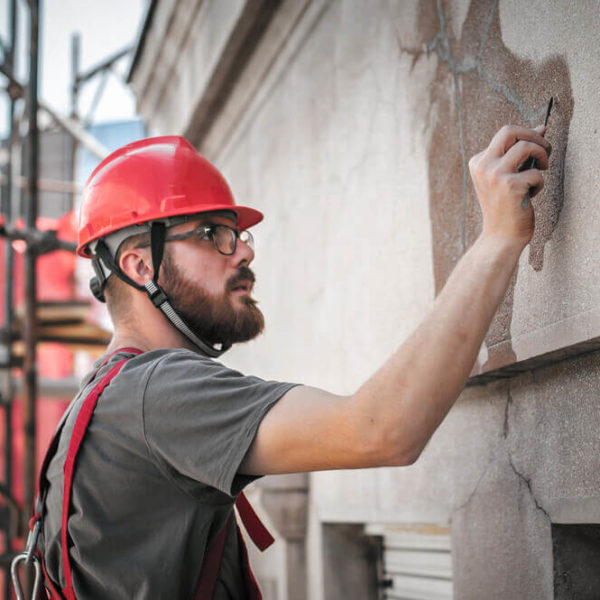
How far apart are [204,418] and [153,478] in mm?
282

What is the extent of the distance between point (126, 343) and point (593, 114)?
140cm

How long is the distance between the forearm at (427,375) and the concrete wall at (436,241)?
341 mm

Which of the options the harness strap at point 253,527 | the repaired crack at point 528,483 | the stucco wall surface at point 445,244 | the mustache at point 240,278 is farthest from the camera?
the mustache at point 240,278

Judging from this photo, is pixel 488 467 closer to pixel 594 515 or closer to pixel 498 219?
pixel 594 515

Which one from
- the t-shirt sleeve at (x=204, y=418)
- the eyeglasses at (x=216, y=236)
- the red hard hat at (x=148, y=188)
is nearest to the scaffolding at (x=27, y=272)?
the red hard hat at (x=148, y=188)

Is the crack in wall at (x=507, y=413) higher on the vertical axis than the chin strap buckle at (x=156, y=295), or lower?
lower

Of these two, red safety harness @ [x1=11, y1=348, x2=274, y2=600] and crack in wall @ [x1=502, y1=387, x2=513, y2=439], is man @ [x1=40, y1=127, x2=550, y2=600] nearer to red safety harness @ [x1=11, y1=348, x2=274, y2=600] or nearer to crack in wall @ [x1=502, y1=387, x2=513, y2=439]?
red safety harness @ [x1=11, y1=348, x2=274, y2=600]

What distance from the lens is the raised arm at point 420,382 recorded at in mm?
1660

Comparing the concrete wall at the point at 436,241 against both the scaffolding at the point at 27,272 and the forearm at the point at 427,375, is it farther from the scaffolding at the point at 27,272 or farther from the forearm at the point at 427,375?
the scaffolding at the point at 27,272

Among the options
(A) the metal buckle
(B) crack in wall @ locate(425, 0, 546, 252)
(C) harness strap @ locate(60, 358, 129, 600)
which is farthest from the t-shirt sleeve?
(B) crack in wall @ locate(425, 0, 546, 252)

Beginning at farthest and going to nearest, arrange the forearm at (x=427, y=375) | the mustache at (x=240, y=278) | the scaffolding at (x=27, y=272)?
the scaffolding at (x=27, y=272)
the mustache at (x=240, y=278)
the forearm at (x=427, y=375)

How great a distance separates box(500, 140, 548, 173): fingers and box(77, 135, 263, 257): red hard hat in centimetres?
94

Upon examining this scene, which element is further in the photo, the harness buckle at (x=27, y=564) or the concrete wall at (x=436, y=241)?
the harness buckle at (x=27, y=564)

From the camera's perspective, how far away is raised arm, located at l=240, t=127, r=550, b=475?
65.4 inches
